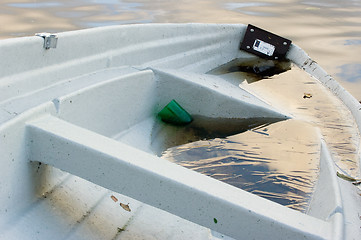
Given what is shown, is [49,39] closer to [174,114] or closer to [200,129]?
[174,114]

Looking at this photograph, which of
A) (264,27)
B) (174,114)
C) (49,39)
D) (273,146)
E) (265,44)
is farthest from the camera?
(264,27)

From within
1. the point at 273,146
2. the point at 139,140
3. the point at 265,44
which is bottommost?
the point at 139,140

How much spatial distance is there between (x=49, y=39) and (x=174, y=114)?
2.52ft

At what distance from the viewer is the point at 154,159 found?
4.20 ft

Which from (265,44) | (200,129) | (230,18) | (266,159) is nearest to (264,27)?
(230,18)

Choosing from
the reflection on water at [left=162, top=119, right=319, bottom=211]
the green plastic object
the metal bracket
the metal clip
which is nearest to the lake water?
the reflection on water at [left=162, top=119, right=319, bottom=211]

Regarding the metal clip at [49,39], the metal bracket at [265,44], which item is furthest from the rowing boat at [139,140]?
the metal bracket at [265,44]

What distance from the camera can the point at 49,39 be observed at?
1719 mm

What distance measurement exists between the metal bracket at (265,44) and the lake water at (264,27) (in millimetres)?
337

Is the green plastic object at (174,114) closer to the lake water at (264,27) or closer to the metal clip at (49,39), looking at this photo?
the lake water at (264,27)

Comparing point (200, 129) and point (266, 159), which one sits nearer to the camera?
point (266, 159)

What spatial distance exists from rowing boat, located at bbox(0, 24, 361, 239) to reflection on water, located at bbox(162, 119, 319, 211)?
2 centimetres

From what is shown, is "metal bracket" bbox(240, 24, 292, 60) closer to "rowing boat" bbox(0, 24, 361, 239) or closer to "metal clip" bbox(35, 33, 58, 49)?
"rowing boat" bbox(0, 24, 361, 239)

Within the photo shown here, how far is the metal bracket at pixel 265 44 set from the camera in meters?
3.42
